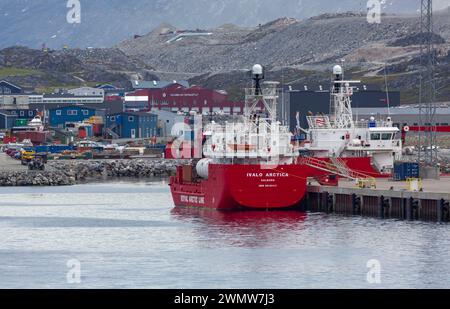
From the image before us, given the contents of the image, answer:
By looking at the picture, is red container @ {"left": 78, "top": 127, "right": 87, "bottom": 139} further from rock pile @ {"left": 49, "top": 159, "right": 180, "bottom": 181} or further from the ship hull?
the ship hull

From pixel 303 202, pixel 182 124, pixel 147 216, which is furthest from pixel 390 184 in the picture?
pixel 182 124

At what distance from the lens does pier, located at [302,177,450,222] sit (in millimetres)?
76031

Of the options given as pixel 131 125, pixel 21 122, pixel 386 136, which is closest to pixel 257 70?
pixel 386 136

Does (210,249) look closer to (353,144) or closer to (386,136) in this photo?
(353,144)

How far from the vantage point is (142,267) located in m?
61.2

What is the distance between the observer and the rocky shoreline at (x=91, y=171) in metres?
119

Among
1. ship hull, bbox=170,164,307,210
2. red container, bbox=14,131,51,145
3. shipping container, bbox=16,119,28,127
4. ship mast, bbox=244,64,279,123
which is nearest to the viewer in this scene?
Answer: ship hull, bbox=170,164,307,210

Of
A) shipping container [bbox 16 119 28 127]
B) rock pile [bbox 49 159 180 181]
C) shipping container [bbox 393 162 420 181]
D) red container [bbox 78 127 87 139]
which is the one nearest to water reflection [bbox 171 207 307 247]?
shipping container [bbox 393 162 420 181]

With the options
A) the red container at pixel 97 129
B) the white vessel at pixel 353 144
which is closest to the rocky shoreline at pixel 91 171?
the white vessel at pixel 353 144

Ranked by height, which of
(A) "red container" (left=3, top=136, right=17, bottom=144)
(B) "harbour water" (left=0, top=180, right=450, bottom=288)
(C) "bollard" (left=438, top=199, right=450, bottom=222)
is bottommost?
(B) "harbour water" (left=0, top=180, right=450, bottom=288)

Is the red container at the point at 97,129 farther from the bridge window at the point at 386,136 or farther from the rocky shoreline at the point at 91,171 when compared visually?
→ the bridge window at the point at 386,136

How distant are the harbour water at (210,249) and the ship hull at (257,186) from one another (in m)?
0.70

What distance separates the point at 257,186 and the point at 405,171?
1118 centimetres

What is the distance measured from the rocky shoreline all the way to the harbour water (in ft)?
93.7
